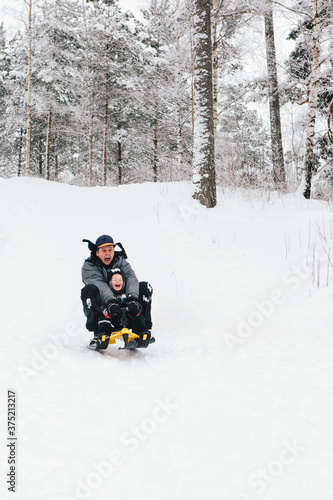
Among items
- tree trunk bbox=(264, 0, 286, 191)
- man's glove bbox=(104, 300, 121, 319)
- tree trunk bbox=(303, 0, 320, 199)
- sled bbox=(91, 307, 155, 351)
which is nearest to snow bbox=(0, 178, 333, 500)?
sled bbox=(91, 307, 155, 351)

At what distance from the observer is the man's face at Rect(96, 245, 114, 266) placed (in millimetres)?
4211

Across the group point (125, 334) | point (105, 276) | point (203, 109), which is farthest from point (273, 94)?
point (125, 334)

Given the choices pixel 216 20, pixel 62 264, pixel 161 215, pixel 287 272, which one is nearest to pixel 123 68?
pixel 216 20

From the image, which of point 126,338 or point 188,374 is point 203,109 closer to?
point 126,338

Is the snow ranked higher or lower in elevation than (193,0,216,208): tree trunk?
lower

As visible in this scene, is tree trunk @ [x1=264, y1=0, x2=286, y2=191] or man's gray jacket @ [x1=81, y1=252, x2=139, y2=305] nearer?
man's gray jacket @ [x1=81, y1=252, x2=139, y2=305]

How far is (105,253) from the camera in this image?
4.22 metres

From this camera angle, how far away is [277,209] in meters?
8.21
